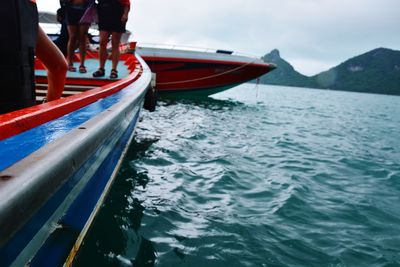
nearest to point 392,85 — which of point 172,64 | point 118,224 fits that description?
point 172,64

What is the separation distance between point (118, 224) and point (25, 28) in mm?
1489

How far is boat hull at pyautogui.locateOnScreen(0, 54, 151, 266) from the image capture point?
64 cm

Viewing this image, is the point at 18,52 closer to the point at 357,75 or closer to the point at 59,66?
the point at 59,66

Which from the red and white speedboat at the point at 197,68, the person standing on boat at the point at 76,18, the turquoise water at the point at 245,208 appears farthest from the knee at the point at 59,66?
the red and white speedboat at the point at 197,68

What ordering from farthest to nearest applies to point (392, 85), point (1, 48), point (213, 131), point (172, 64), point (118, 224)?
1. point (392, 85)
2. point (172, 64)
3. point (213, 131)
4. point (118, 224)
5. point (1, 48)

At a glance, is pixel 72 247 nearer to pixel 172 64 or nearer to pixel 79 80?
pixel 79 80

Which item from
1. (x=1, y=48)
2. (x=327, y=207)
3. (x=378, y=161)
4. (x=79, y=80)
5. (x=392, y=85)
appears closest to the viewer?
(x=1, y=48)

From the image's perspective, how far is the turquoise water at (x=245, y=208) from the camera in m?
2.07

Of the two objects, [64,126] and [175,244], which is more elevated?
[64,126]

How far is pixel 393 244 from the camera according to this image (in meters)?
2.36

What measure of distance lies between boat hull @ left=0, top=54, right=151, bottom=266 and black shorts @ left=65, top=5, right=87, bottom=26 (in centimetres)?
350

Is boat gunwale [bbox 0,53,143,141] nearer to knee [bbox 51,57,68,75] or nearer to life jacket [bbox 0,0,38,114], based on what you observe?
life jacket [bbox 0,0,38,114]

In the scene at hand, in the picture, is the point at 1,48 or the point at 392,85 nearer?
the point at 1,48

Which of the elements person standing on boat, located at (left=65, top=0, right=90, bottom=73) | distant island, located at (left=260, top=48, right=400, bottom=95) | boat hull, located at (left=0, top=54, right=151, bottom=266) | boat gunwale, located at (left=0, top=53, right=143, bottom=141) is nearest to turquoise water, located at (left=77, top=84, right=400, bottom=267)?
boat hull, located at (left=0, top=54, right=151, bottom=266)
